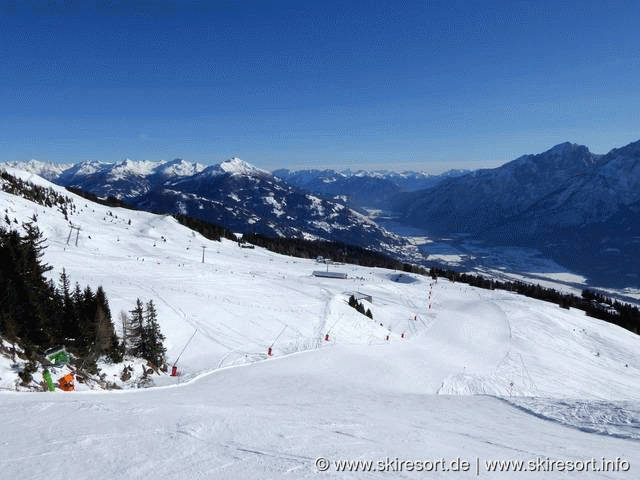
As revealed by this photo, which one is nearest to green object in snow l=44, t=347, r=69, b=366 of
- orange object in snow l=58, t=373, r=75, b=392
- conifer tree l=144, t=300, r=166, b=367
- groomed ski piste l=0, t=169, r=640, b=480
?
orange object in snow l=58, t=373, r=75, b=392

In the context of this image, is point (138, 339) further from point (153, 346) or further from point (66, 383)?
point (66, 383)

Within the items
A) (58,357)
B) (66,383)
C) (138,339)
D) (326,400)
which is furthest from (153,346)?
(326,400)

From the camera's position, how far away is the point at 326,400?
16.7 m

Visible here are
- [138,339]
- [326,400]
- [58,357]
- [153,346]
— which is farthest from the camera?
[138,339]

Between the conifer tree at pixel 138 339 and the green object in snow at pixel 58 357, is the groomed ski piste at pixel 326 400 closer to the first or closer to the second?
the conifer tree at pixel 138 339

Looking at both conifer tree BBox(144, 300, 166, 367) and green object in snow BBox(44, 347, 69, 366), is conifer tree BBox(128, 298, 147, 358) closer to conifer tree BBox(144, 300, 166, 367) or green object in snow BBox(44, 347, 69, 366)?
conifer tree BBox(144, 300, 166, 367)

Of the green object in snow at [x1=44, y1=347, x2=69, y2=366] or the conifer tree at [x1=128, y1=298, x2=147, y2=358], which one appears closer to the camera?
the green object in snow at [x1=44, y1=347, x2=69, y2=366]

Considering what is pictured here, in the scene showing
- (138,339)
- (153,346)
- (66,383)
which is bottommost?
(153,346)

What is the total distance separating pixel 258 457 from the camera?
8.07 metres

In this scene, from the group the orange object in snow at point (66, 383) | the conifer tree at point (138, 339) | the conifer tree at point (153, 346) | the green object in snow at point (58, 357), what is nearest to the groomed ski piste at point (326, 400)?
the conifer tree at point (153, 346)

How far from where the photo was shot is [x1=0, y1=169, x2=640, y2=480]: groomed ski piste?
8094 millimetres

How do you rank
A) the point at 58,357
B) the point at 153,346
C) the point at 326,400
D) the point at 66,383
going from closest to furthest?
the point at 326,400 → the point at 66,383 → the point at 58,357 → the point at 153,346

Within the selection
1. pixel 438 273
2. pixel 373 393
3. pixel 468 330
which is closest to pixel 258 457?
pixel 373 393

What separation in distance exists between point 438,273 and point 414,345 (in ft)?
372
